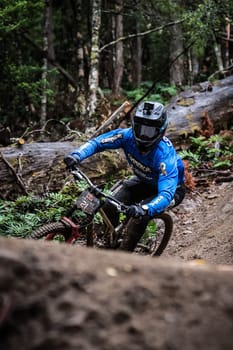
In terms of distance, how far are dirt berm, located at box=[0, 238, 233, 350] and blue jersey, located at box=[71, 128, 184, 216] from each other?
3.73 metres

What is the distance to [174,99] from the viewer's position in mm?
12391

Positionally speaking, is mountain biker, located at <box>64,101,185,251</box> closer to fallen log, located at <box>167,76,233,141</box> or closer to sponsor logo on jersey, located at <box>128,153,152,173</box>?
sponsor logo on jersey, located at <box>128,153,152,173</box>

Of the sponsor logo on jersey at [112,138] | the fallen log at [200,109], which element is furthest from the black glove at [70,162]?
the fallen log at [200,109]

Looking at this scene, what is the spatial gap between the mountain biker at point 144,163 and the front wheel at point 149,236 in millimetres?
14

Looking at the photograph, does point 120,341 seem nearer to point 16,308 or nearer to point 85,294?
point 85,294

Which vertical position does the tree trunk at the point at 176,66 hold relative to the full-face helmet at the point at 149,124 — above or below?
below

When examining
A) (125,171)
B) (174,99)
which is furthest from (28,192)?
(174,99)

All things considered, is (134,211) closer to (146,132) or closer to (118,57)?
(146,132)

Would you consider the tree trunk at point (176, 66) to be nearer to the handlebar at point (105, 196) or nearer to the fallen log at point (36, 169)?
the fallen log at point (36, 169)

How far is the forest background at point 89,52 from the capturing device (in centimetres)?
1252

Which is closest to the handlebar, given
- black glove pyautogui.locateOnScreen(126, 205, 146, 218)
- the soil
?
black glove pyautogui.locateOnScreen(126, 205, 146, 218)

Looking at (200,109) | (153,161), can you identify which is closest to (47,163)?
(153,161)

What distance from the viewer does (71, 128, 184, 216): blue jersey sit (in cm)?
602

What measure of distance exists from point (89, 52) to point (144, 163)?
9.92 m
